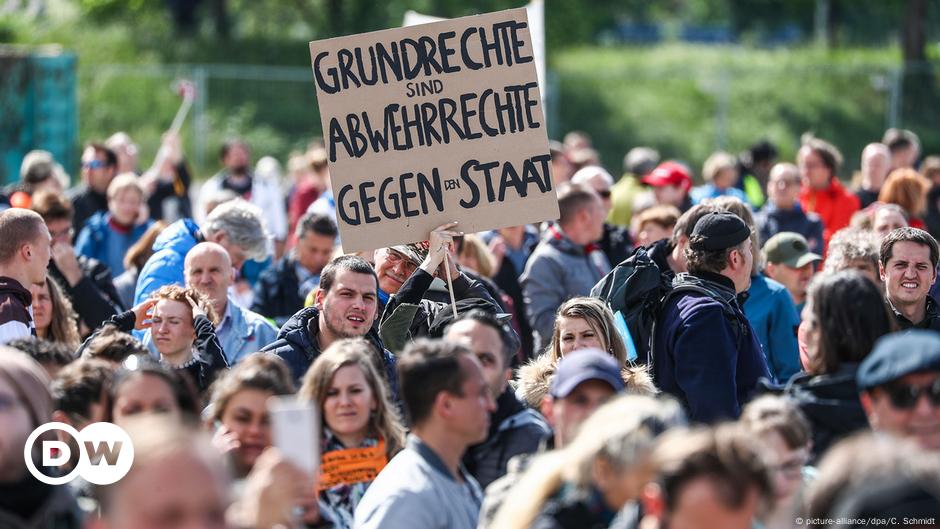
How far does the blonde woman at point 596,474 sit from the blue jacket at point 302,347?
253 cm

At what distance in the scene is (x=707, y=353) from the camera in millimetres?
6297

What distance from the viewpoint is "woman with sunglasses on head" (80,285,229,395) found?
264 inches

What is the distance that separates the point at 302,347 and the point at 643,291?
1.60 meters

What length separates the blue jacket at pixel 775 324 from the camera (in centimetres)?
766

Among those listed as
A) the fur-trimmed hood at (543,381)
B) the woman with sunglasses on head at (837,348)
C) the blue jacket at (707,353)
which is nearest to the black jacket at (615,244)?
the blue jacket at (707,353)

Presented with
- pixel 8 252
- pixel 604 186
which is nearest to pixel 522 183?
pixel 8 252

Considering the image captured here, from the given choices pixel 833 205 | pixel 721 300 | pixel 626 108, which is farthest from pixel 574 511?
pixel 626 108

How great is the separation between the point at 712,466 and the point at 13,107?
54.8 feet

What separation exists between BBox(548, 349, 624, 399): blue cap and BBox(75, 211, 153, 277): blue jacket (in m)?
7.15

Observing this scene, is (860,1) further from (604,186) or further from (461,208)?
(461,208)

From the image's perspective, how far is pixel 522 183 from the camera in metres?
7.21

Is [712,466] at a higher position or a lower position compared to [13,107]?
lower

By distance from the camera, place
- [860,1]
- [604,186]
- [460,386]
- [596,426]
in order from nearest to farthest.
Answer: [596,426], [460,386], [604,186], [860,1]

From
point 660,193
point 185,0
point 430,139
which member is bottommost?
point 660,193
